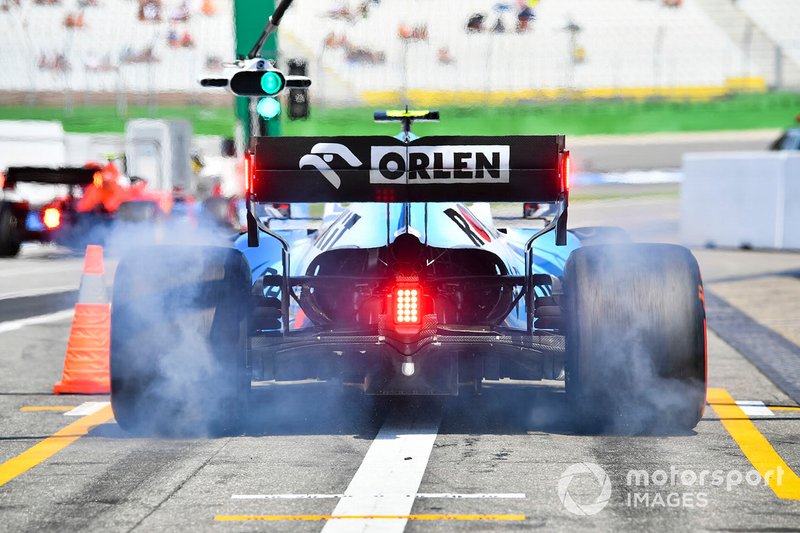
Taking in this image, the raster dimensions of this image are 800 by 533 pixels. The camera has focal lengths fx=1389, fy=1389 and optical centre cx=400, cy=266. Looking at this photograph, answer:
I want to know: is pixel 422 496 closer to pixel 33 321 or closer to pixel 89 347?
pixel 89 347

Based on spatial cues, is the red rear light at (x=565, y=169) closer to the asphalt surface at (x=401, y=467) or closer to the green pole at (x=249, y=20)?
the asphalt surface at (x=401, y=467)

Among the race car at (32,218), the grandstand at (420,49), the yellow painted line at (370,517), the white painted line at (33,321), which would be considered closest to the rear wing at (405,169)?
the yellow painted line at (370,517)

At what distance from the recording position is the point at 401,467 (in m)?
6.06

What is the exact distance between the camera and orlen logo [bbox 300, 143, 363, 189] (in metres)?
7.02

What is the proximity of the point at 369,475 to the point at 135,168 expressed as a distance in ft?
84.1

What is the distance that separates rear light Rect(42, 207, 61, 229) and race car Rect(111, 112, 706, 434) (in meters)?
14.6

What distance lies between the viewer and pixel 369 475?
19.3ft

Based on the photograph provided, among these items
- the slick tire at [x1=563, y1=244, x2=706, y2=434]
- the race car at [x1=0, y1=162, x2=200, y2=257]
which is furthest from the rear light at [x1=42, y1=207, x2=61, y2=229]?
the slick tire at [x1=563, y1=244, x2=706, y2=434]

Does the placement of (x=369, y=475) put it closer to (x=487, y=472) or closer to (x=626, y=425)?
(x=487, y=472)

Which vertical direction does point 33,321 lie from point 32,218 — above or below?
below

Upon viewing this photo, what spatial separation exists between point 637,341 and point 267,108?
8.20 meters

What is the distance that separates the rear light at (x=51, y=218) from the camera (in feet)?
69.5

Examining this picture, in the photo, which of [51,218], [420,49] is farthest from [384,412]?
[420,49]

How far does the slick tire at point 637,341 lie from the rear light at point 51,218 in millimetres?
15542
